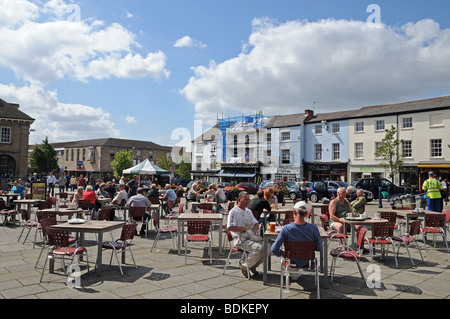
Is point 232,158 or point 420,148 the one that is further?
point 232,158

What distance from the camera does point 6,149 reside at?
3825cm

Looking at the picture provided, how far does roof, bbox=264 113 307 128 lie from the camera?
39.9 metres

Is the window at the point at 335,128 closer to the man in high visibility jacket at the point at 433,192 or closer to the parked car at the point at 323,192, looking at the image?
the parked car at the point at 323,192

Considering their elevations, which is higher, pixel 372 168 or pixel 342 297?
pixel 372 168

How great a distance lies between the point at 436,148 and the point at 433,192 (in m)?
21.7

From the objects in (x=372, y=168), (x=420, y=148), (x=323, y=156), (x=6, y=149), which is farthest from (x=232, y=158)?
(x=6, y=149)

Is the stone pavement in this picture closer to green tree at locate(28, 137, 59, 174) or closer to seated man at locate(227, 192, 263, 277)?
seated man at locate(227, 192, 263, 277)

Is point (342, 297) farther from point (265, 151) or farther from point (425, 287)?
point (265, 151)

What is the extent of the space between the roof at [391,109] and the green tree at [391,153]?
2.58 meters

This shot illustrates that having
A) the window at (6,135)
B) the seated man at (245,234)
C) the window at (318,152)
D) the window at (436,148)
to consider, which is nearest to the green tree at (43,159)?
the window at (6,135)

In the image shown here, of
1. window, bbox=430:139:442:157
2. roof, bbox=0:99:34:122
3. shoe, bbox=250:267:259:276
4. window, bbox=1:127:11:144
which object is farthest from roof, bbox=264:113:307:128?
shoe, bbox=250:267:259:276

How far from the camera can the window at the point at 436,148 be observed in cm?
2920

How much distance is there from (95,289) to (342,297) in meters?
3.62

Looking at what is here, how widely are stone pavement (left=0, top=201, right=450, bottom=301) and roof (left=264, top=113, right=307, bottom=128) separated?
109 ft
